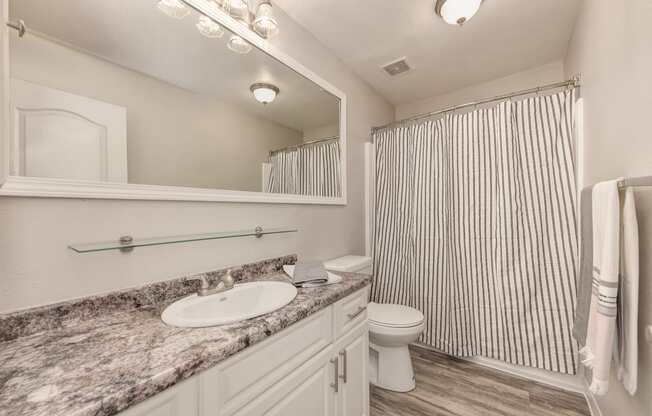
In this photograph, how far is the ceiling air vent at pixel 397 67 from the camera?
2057 mm

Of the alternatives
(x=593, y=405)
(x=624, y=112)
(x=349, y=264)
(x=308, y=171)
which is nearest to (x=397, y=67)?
(x=308, y=171)

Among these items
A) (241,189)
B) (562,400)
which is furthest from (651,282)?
(241,189)

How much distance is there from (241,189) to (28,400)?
939 mm

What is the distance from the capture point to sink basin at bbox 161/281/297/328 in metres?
0.74

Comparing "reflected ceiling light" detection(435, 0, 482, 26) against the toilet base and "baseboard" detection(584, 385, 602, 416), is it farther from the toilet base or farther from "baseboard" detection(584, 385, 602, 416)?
"baseboard" detection(584, 385, 602, 416)

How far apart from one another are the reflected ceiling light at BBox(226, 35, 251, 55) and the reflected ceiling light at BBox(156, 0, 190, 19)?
205mm

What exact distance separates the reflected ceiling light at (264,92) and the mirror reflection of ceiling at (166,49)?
0.03 metres

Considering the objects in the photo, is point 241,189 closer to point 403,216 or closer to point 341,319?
point 341,319

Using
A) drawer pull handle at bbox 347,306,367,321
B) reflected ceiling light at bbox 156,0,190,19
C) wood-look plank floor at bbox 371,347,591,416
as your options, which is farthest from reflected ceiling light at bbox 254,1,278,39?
wood-look plank floor at bbox 371,347,591,416

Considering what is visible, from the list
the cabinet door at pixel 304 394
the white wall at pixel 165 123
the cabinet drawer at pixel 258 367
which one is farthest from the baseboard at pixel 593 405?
the white wall at pixel 165 123

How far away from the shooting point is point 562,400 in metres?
1.52

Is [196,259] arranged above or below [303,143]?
below

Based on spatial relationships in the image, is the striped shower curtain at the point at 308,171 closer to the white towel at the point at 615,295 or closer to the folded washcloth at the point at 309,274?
the folded washcloth at the point at 309,274

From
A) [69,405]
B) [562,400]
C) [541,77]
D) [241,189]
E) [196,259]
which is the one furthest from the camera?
[541,77]
